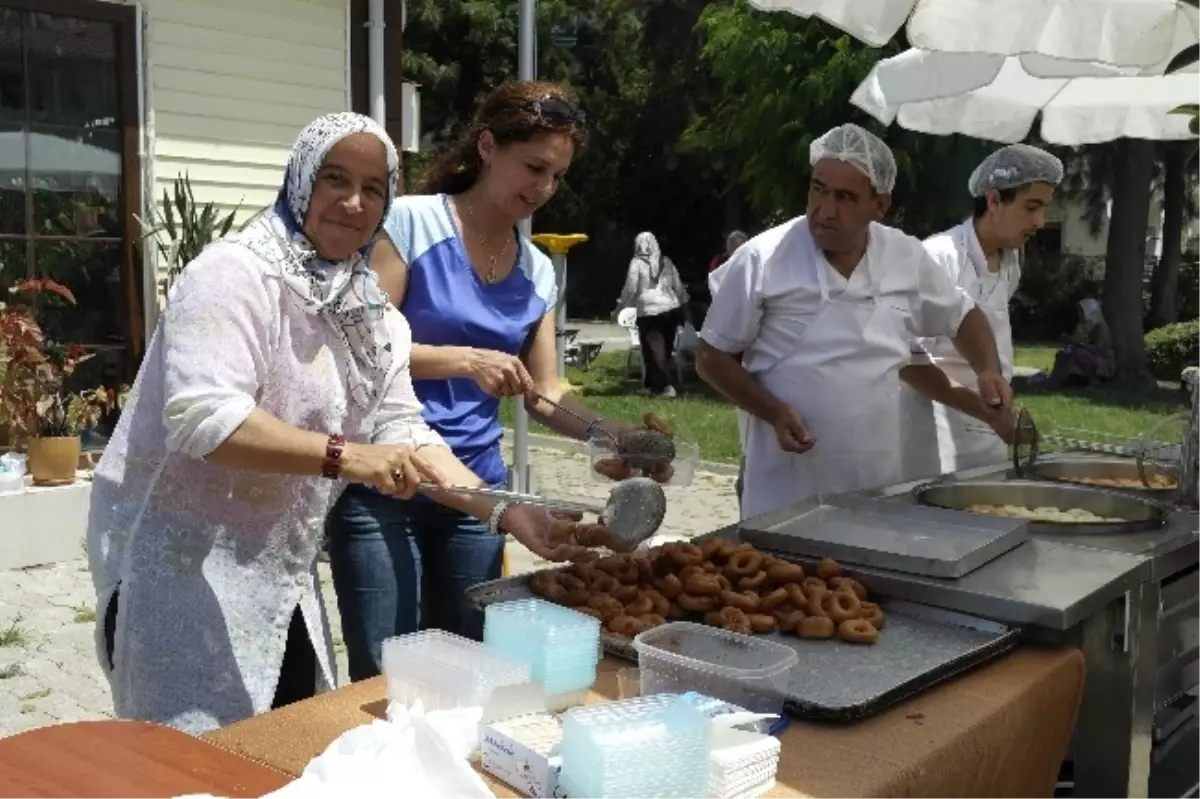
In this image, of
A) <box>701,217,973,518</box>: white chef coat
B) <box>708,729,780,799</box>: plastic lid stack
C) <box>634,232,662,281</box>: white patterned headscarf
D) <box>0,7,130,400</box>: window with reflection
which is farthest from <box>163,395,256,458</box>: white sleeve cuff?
<box>634,232,662,281</box>: white patterned headscarf

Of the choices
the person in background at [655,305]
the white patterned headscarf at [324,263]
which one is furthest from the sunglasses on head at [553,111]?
the person in background at [655,305]

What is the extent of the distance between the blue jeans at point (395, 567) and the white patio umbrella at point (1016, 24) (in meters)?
1.59

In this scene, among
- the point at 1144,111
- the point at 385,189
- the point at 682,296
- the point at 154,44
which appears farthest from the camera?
the point at 682,296

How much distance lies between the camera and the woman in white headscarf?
1.62 m

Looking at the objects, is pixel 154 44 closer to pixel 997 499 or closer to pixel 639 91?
pixel 997 499

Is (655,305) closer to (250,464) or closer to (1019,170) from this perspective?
(1019,170)

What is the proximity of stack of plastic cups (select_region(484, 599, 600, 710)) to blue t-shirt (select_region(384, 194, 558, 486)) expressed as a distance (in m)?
0.87

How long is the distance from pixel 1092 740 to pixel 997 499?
0.75 m

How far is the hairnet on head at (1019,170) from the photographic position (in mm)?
3359

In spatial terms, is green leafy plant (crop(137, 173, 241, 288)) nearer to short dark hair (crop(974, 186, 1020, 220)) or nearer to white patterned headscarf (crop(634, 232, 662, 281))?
short dark hair (crop(974, 186, 1020, 220))

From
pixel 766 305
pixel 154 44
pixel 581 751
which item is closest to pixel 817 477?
pixel 766 305

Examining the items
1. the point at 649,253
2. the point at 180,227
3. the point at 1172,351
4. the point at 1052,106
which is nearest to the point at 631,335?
the point at 649,253

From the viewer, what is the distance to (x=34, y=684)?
3686mm

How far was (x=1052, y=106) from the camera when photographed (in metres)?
4.85
